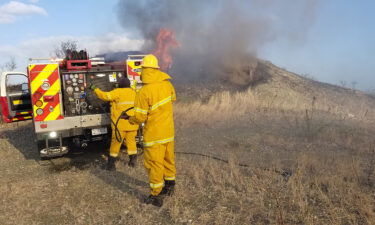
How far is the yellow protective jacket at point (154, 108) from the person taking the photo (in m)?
3.77

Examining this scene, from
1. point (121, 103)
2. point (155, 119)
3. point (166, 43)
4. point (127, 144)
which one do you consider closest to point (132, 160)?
point (127, 144)

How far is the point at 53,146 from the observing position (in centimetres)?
625

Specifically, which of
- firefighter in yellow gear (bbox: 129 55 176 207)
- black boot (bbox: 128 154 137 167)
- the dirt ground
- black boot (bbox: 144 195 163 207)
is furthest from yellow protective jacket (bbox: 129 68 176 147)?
black boot (bbox: 128 154 137 167)

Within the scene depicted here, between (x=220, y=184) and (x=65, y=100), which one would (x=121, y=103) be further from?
(x=220, y=184)

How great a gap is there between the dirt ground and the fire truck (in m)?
0.60

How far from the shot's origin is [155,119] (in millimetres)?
3805

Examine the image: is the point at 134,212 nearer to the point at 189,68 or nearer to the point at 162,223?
the point at 162,223

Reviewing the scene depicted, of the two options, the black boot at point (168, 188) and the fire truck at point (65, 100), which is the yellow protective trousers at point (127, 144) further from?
the black boot at point (168, 188)

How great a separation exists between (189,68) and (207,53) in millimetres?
1313

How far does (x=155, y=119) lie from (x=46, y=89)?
3.15 meters

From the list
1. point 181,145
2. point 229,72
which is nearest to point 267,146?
point 181,145

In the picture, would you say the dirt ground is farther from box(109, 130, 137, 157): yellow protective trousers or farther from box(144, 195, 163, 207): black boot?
box(109, 130, 137, 157): yellow protective trousers

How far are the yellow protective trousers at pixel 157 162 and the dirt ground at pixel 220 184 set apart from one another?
330 millimetres

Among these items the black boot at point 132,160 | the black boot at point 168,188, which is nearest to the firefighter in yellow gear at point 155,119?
the black boot at point 168,188
